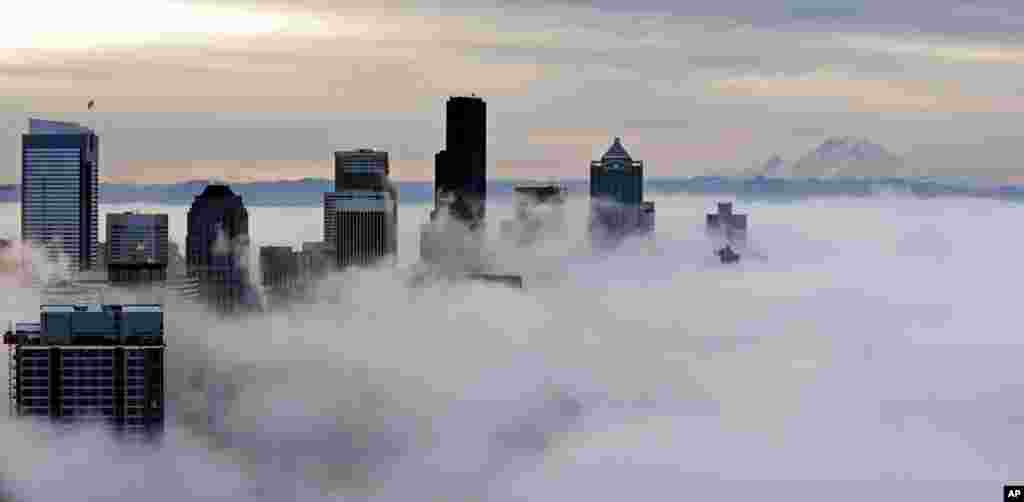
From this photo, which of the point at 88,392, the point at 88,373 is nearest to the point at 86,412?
the point at 88,392

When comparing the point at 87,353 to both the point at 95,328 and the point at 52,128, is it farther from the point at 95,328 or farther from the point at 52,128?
the point at 52,128

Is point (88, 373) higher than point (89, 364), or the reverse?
point (89, 364)

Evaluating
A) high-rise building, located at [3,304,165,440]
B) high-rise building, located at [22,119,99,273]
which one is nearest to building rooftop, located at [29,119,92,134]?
high-rise building, located at [22,119,99,273]

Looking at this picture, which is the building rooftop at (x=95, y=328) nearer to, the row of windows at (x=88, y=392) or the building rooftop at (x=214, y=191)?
the row of windows at (x=88, y=392)

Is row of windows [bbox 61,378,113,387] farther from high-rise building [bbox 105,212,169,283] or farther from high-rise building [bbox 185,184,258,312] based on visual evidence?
high-rise building [bbox 105,212,169,283]

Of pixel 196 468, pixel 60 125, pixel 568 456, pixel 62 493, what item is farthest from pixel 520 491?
pixel 60 125

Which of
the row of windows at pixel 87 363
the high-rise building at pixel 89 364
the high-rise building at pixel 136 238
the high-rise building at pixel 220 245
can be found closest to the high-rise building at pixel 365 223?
the high-rise building at pixel 220 245

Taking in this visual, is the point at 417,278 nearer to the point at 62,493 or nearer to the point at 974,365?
the point at 974,365
